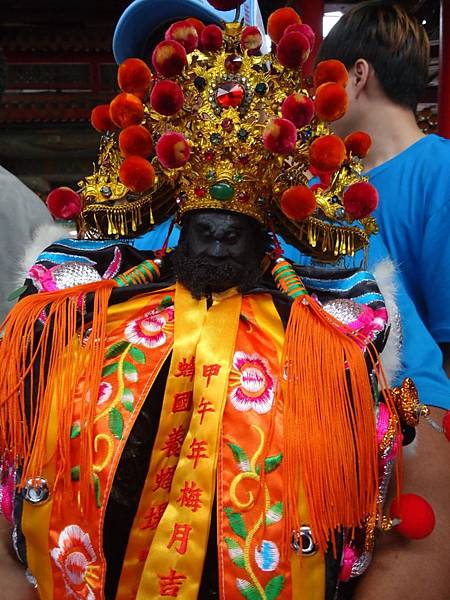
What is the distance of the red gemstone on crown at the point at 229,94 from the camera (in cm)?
103

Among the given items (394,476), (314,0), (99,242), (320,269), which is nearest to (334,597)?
(394,476)

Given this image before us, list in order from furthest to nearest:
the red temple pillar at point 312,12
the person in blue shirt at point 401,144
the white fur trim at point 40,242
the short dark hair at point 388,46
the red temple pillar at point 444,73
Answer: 1. the red temple pillar at point 444,73
2. the red temple pillar at point 312,12
3. the short dark hair at point 388,46
4. the person in blue shirt at point 401,144
5. the white fur trim at point 40,242

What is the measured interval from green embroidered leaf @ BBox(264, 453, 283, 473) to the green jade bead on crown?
38cm

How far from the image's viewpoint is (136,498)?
1.02m

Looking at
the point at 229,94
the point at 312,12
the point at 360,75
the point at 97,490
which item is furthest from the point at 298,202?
the point at 312,12

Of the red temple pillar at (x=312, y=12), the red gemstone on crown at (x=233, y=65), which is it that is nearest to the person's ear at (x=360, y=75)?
the red gemstone on crown at (x=233, y=65)

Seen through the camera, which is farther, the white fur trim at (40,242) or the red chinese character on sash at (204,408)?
the white fur trim at (40,242)

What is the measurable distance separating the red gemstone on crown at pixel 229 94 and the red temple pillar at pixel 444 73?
315 cm

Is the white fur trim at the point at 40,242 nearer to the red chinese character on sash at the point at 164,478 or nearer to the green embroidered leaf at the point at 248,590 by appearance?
the red chinese character on sash at the point at 164,478

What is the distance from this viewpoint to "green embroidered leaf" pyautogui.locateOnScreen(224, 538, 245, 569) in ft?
3.14

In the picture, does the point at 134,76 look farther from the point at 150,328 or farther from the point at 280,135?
the point at 150,328

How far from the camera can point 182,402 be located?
1052 mm

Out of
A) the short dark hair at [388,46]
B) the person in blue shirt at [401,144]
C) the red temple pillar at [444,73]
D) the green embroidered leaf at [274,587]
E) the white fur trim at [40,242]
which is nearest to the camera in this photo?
the green embroidered leaf at [274,587]

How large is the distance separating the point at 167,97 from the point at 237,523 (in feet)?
1.97
